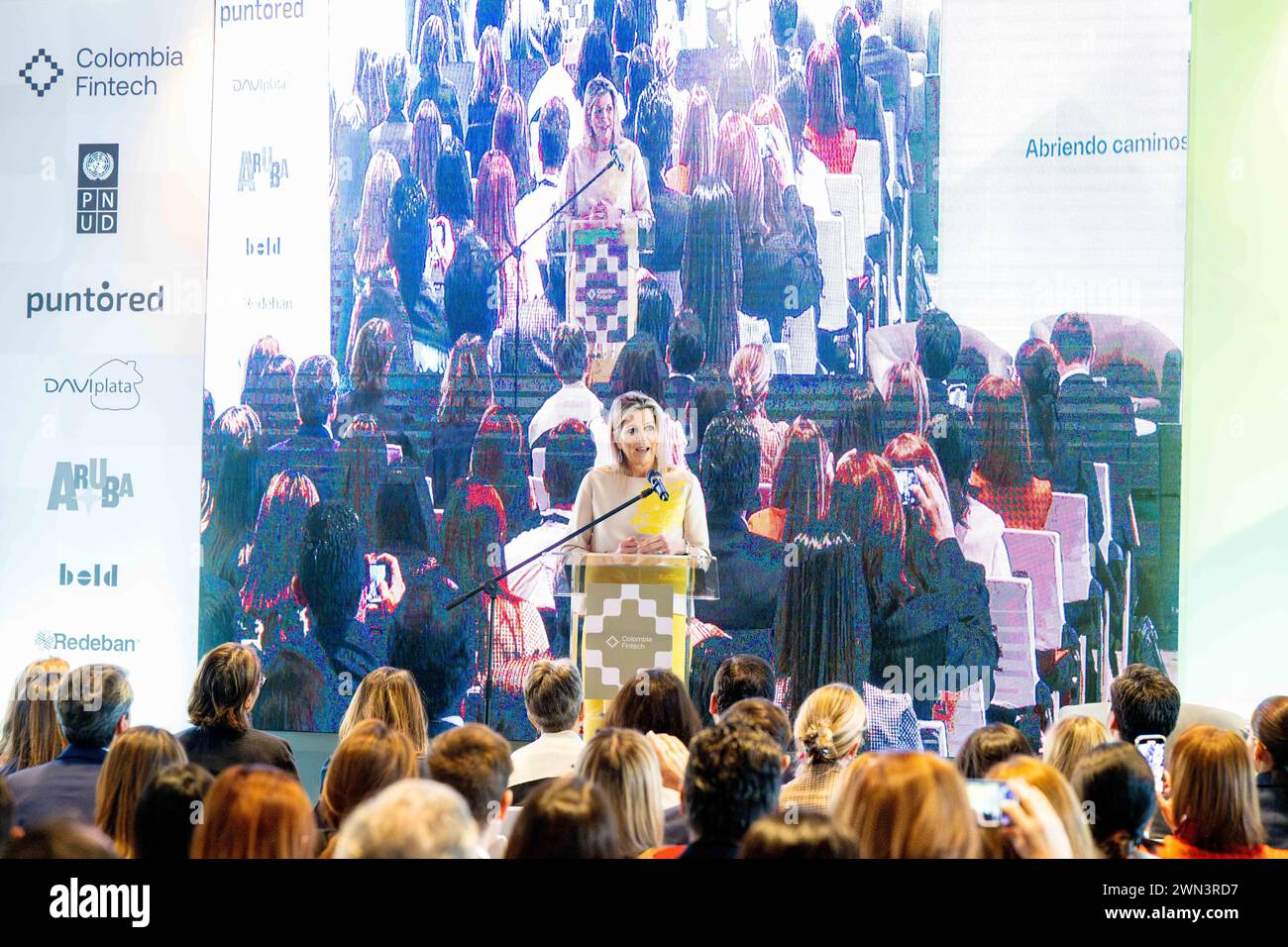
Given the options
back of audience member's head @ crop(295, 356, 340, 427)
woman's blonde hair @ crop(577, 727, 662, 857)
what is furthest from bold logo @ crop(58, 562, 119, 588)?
woman's blonde hair @ crop(577, 727, 662, 857)

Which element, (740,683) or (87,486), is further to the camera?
(87,486)

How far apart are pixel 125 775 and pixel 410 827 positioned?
130cm

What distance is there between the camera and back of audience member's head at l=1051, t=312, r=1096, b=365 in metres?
5.99

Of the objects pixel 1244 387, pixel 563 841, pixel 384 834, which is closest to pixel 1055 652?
pixel 1244 387

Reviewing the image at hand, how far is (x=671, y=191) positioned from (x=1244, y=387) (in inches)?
111

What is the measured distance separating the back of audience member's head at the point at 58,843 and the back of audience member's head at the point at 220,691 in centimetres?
139

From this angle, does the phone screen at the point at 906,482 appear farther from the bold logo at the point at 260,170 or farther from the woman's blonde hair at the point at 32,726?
the woman's blonde hair at the point at 32,726

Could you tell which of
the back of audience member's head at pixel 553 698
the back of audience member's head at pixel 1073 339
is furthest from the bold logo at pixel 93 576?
the back of audience member's head at pixel 1073 339

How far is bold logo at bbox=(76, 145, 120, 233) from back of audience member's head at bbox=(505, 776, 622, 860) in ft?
17.8

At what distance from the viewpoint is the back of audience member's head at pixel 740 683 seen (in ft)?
13.9

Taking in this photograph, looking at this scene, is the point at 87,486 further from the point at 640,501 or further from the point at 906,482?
the point at 906,482

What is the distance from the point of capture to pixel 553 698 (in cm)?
405

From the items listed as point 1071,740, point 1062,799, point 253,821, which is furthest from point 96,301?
point 1062,799

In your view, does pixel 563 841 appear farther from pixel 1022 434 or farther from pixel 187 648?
pixel 187 648
